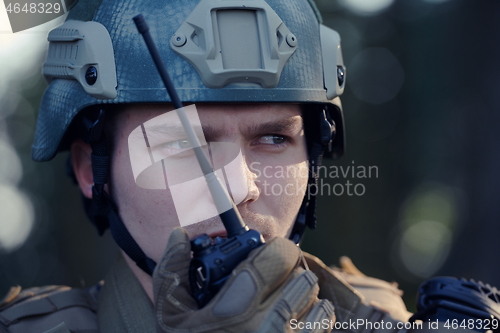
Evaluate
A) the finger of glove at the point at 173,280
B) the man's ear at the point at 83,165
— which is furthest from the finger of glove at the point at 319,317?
the man's ear at the point at 83,165

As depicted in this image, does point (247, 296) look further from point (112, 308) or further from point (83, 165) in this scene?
point (83, 165)

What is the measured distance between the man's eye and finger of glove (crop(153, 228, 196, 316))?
0.64 m

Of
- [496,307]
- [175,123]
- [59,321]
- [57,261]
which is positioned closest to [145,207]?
[175,123]

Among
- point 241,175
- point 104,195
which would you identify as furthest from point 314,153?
point 104,195

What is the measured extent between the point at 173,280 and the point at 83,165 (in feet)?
3.38

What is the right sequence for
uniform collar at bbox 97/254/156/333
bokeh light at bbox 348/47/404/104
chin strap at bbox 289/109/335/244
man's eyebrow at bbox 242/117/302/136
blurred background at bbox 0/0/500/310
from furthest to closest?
bokeh light at bbox 348/47/404/104, blurred background at bbox 0/0/500/310, chin strap at bbox 289/109/335/244, uniform collar at bbox 97/254/156/333, man's eyebrow at bbox 242/117/302/136

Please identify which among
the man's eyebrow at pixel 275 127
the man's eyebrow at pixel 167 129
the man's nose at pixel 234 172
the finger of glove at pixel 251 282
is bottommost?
the finger of glove at pixel 251 282

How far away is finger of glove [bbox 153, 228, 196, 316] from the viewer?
1300mm

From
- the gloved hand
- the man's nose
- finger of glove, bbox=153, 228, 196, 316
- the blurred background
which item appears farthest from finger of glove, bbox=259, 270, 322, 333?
the blurred background

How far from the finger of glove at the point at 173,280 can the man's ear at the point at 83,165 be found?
0.92m

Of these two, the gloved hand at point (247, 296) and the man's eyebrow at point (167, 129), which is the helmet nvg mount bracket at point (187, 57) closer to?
the man's eyebrow at point (167, 129)

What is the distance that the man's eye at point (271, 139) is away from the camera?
185 cm

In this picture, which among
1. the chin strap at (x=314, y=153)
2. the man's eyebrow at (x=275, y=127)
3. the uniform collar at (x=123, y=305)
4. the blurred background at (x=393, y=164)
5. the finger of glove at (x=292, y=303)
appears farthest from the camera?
the blurred background at (x=393, y=164)

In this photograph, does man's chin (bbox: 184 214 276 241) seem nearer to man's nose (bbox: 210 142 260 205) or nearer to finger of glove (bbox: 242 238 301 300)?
man's nose (bbox: 210 142 260 205)
